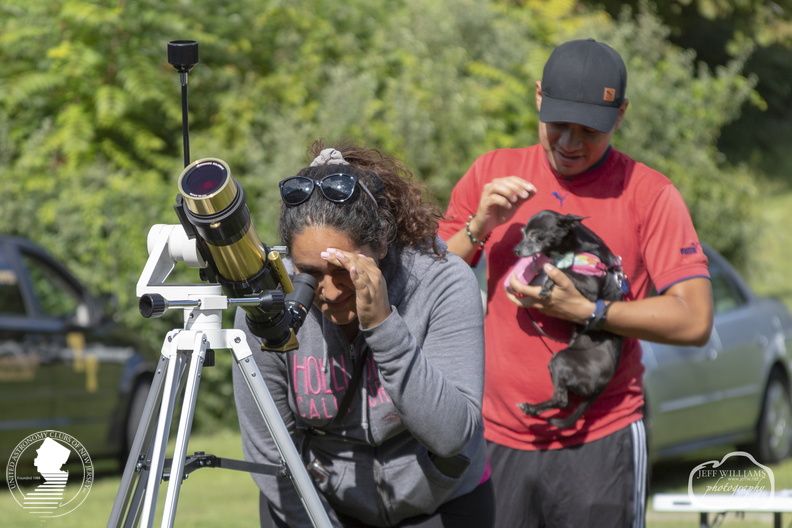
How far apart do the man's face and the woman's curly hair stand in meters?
0.70

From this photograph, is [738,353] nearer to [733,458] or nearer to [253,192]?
[733,458]

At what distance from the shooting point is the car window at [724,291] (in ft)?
28.2

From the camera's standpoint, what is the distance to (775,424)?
897 cm

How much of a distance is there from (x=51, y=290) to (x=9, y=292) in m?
1.43

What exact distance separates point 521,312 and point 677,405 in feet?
14.0

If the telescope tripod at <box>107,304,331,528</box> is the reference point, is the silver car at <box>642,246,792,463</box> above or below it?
below

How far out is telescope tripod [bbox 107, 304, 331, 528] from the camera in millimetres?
2408

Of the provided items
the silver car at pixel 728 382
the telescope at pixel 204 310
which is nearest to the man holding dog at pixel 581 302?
the telescope at pixel 204 310

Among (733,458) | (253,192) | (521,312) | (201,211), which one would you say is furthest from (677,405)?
(201,211)

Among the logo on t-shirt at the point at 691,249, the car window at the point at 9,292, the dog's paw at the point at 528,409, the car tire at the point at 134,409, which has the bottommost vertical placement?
the car tire at the point at 134,409

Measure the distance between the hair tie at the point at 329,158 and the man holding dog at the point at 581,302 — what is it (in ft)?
2.51

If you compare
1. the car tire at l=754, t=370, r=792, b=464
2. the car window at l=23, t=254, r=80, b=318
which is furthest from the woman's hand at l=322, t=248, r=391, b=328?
the car tire at l=754, t=370, r=792, b=464

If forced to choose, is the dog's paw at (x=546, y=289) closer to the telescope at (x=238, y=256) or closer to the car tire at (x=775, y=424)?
the telescope at (x=238, y=256)

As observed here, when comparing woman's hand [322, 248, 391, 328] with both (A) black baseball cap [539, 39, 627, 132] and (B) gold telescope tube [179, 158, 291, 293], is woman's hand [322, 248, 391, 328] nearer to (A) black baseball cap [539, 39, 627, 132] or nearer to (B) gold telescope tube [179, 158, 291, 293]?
(B) gold telescope tube [179, 158, 291, 293]
